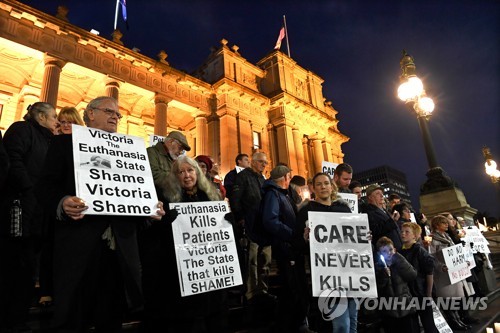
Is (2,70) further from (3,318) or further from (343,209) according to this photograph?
(343,209)

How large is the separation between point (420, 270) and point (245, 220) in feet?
9.87

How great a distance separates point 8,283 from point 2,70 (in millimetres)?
19120

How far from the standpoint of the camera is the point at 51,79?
1446 cm

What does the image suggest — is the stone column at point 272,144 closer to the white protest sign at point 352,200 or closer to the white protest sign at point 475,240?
the white protest sign at point 475,240

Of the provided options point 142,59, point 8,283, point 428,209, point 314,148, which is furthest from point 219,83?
point 8,283

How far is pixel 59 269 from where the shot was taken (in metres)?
A: 2.10

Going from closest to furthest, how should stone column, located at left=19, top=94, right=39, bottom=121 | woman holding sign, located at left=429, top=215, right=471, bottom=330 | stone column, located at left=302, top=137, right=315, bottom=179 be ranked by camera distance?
woman holding sign, located at left=429, top=215, right=471, bottom=330, stone column, located at left=19, top=94, right=39, bottom=121, stone column, located at left=302, top=137, right=315, bottom=179

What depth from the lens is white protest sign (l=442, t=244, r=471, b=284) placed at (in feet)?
18.7

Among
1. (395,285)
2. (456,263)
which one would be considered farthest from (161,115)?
(395,285)

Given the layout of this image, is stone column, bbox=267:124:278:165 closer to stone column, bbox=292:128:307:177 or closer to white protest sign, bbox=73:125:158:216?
stone column, bbox=292:128:307:177

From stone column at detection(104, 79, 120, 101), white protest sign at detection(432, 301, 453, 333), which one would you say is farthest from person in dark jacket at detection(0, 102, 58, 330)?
stone column at detection(104, 79, 120, 101)

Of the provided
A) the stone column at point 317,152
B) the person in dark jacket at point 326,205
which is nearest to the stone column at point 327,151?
the stone column at point 317,152

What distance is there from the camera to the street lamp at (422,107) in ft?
34.0

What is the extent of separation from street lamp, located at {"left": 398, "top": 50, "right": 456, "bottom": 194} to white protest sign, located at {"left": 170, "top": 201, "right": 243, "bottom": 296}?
31.9 feet
